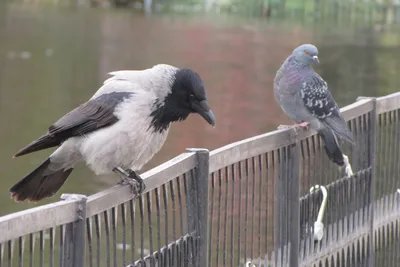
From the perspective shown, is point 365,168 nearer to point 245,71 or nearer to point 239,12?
point 245,71

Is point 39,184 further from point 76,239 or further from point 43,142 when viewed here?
point 76,239

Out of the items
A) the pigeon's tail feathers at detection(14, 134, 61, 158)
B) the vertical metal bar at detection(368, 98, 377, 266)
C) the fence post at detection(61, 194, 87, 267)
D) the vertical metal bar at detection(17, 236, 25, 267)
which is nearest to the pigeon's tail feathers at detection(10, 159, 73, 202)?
the pigeon's tail feathers at detection(14, 134, 61, 158)

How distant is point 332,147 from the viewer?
21.9ft

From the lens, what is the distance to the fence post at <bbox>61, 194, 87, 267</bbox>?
3.92m

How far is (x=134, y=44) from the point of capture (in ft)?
114

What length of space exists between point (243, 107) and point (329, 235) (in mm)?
15437

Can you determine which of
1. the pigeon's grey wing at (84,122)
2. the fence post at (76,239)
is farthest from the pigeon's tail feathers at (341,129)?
the fence post at (76,239)

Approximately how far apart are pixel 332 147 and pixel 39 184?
84.7 inches

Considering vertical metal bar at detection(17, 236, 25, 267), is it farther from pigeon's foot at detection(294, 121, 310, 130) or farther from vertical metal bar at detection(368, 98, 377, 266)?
vertical metal bar at detection(368, 98, 377, 266)

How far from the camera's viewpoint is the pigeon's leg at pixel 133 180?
15.0 ft

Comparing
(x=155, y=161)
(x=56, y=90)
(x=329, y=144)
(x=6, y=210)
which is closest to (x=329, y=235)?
(x=329, y=144)

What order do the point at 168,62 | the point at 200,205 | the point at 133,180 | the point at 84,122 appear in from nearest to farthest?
the point at 133,180, the point at 200,205, the point at 84,122, the point at 168,62

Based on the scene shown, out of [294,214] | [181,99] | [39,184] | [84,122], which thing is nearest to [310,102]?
[294,214]

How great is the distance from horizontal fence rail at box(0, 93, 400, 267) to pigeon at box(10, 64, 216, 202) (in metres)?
0.25
